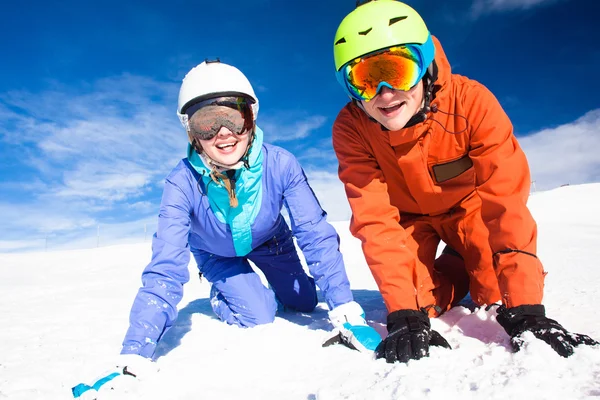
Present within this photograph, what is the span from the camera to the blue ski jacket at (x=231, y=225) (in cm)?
221

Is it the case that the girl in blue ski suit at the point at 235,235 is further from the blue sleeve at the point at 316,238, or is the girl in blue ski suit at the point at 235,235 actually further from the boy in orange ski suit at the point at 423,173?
the boy in orange ski suit at the point at 423,173

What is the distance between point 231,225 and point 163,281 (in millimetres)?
877

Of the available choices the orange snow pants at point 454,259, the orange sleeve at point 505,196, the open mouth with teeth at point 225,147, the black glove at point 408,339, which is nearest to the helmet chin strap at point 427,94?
Answer: the orange sleeve at point 505,196

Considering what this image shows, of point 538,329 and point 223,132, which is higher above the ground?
point 223,132

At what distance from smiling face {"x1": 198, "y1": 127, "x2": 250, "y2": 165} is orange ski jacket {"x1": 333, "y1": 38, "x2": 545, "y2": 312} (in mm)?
682

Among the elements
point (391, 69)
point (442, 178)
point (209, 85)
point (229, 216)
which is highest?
point (209, 85)

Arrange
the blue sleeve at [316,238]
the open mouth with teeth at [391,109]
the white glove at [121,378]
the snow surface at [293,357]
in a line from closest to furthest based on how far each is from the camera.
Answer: the snow surface at [293,357] < the white glove at [121,378] < the open mouth with teeth at [391,109] < the blue sleeve at [316,238]

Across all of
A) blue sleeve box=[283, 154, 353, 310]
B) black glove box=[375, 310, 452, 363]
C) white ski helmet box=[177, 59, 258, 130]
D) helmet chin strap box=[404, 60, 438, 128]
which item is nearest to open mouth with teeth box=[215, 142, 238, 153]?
white ski helmet box=[177, 59, 258, 130]

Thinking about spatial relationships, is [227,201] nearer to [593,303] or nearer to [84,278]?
[593,303]

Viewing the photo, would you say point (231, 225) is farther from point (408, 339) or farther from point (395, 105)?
point (408, 339)

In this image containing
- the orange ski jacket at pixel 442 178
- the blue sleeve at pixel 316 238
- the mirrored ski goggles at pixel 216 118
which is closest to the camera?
the orange ski jacket at pixel 442 178

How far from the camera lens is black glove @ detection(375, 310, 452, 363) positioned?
1.77 metres

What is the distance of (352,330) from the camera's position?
7.19 feet

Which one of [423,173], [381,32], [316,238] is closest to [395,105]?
[381,32]
